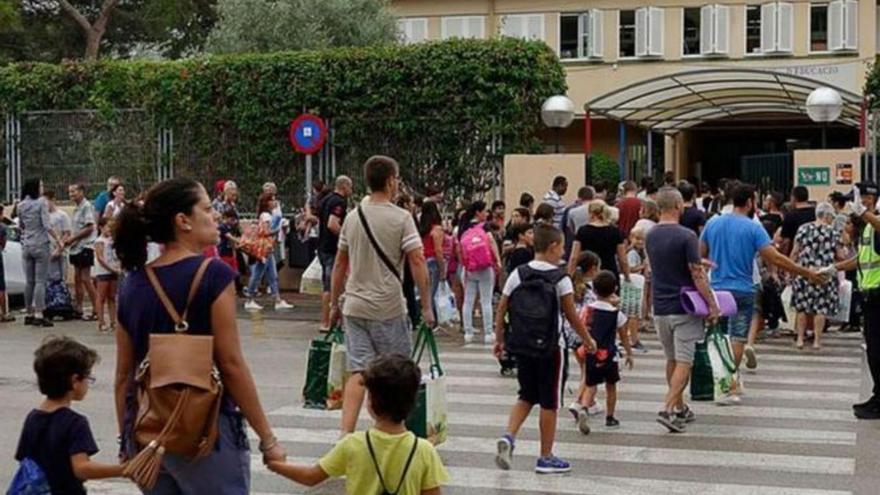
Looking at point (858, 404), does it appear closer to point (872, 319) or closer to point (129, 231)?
point (872, 319)

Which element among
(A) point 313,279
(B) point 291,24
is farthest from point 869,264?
(B) point 291,24

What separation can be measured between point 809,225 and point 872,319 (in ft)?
16.3

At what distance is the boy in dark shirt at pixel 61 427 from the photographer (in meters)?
5.69

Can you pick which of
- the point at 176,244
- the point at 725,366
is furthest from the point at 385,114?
the point at 176,244

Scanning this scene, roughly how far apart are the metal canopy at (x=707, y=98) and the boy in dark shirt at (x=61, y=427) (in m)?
19.1

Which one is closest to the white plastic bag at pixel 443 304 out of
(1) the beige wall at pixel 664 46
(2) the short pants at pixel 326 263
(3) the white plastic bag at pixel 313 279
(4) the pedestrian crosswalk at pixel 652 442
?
(2) the short pants at pixel 326 263

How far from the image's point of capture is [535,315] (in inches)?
349

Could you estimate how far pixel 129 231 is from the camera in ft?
17.0

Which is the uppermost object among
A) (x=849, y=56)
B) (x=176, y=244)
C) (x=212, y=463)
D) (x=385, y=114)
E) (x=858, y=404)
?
(x=849, y=56)

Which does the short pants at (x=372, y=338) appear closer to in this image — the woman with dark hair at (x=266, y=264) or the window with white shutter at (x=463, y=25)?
the woman with dark hair at (x=266, y=264)

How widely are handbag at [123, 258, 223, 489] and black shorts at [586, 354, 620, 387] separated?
5719 millimetres

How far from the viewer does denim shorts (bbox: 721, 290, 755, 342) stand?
1170 centimetres

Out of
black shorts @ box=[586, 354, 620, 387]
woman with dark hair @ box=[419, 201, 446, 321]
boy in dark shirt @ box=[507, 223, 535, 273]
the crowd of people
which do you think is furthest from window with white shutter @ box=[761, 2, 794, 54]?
black shorts @ box=[586, 354, 620, 387]

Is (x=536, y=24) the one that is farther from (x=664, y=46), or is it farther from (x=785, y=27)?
(x=785, y=27)
